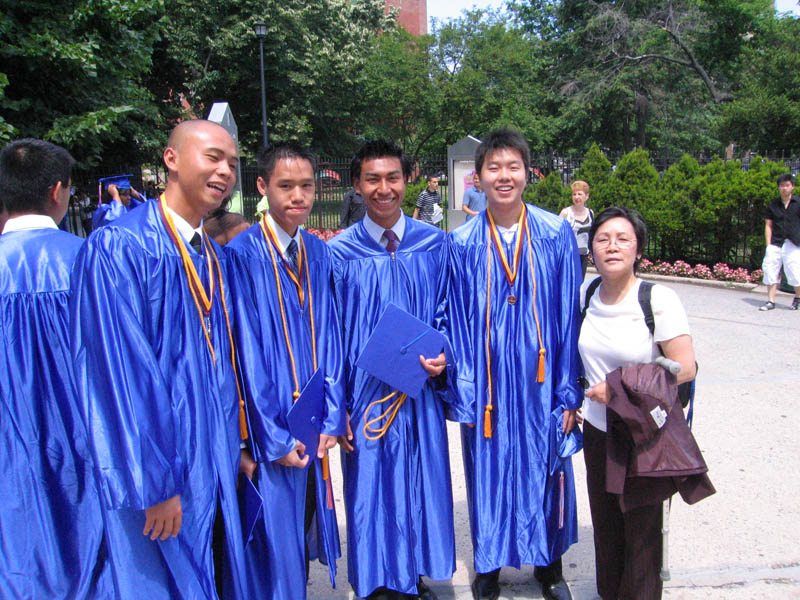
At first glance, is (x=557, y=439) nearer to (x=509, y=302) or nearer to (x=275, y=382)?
(x=509, y=302)

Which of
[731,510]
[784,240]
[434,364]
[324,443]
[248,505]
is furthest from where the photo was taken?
[784,240]

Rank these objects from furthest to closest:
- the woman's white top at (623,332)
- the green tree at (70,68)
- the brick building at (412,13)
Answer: the brick building at (412,13) → the green tree at (70,68) → the woman's white top at (623,332)

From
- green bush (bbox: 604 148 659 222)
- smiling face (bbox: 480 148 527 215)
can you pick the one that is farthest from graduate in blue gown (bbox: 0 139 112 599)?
green bush (bbox: 604 148 659 222)

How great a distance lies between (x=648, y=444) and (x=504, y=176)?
128 cm

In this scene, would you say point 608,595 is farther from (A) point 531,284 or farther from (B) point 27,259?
(B) point 27,259

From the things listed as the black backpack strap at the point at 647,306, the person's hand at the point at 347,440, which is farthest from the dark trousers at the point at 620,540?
the person's hand at the point at 347,440

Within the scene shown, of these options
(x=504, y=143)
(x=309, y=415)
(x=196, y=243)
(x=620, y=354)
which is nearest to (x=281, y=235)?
(x=196, y=243)

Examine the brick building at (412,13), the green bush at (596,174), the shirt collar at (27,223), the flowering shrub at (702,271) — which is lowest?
the flowering shrub at (702,271)

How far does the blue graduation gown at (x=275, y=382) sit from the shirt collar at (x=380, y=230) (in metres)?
0.33

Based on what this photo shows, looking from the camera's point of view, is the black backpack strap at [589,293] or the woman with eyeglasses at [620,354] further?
the black backpack strap at [589,293]

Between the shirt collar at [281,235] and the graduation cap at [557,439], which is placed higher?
the shirt collar at [281,235]

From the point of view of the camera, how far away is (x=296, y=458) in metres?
2.42

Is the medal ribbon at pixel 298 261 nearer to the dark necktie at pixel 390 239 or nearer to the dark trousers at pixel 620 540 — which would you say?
the dark necktie at pixel 390 239

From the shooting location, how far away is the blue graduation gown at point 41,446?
226 cm
